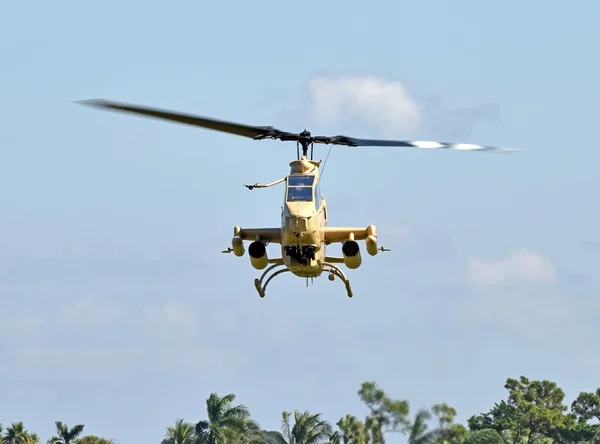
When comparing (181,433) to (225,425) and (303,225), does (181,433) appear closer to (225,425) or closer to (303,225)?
(225,425)

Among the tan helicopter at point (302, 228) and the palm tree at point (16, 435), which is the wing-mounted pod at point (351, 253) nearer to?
the tan helicopter at point (302, 228)

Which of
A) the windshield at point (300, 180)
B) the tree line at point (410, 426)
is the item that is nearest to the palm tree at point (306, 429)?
the tree line at point (410, 426)

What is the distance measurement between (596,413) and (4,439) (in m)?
49.1

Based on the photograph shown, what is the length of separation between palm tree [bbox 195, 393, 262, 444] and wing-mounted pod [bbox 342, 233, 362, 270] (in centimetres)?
3776

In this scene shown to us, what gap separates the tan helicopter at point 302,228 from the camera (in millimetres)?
47344

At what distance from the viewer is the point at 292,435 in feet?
285

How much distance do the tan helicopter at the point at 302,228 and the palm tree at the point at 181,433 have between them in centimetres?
3796

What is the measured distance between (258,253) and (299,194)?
2.70 m

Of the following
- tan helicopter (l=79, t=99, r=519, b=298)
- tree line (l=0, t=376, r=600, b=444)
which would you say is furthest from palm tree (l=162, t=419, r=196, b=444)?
tan helicopter (l=79, t=99, r=519, b=298)

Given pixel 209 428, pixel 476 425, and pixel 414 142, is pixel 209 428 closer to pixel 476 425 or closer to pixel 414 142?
pixel 476 425

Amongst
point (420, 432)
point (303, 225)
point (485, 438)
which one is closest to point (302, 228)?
point (303, 225)

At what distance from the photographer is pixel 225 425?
87.9 m

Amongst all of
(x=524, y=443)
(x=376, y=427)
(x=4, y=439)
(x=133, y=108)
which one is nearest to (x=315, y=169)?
(x=133, y=108)

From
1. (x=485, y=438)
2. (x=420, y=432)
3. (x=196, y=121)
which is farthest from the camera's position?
(x=485, y=438)
